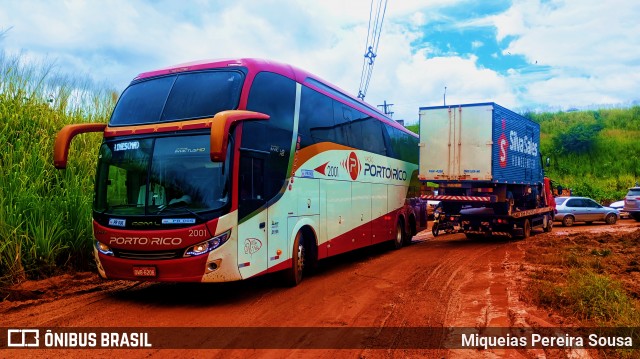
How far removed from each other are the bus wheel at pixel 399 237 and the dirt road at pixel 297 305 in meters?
4.38

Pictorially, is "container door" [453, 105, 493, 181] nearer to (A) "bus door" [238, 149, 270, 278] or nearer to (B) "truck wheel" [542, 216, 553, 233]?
(B) "truck wheel" [542, 216, 553, 233]

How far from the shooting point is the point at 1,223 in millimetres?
7934

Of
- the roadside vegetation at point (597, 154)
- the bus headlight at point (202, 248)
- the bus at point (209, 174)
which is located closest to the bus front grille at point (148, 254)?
the bus at point (209, 174)

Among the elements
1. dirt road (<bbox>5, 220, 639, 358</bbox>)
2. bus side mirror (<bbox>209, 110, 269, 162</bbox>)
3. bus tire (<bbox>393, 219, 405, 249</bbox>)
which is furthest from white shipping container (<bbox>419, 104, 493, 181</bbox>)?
bus side mirror (<bbox>209, 110, 269, 162</bbox>)

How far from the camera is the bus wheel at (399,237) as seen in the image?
49.8 ft

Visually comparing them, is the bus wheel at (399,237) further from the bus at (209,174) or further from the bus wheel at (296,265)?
the bus wheel at (296,265)

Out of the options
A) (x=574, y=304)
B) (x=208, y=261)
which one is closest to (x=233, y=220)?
(x=208, y=261)

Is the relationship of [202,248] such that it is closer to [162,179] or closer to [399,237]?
[162,179]

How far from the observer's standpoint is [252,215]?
773 cm

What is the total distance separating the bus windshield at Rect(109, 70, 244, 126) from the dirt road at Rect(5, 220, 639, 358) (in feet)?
9.24

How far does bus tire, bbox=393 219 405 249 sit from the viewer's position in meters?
15.2

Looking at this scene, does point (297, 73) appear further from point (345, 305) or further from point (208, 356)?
point (208, 356)

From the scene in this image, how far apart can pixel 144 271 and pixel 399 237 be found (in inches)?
380

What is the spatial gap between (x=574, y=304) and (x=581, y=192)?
38498 mm
